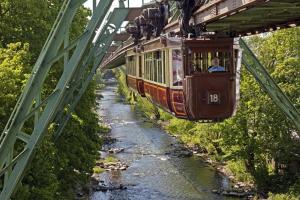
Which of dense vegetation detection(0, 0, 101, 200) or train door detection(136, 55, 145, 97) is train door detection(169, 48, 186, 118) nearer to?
dense vegetation detection(0, 0, 101, 200)

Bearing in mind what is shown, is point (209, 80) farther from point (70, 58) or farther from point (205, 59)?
point (70, 58)

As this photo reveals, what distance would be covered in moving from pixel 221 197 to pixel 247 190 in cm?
183

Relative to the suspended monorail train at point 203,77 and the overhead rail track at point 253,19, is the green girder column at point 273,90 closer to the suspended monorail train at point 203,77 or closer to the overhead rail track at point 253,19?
the overhead rail track at point 253,19

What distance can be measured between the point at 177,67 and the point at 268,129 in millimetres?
14375

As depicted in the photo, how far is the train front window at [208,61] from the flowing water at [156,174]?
1332cm

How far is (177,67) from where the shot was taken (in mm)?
14031

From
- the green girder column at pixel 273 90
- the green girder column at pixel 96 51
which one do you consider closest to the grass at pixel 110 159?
the green girder column at pixel 96 51

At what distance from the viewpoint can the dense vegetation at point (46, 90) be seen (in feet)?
43.0

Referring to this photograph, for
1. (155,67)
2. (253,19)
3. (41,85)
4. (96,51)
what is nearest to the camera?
(41,85)

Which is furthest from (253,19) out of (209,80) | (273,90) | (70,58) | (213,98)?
(70,58)

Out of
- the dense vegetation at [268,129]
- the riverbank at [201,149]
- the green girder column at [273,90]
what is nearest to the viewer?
the green girder column at [273,90]

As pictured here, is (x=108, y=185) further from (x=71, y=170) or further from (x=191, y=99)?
(x=191, y=99)

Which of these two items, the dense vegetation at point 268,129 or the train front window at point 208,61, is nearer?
the train front window at point 208,61

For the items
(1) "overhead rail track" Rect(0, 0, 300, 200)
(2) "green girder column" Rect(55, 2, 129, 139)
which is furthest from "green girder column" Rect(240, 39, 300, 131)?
(2) "green girder column" Rect(55, 2, 129, 139)
